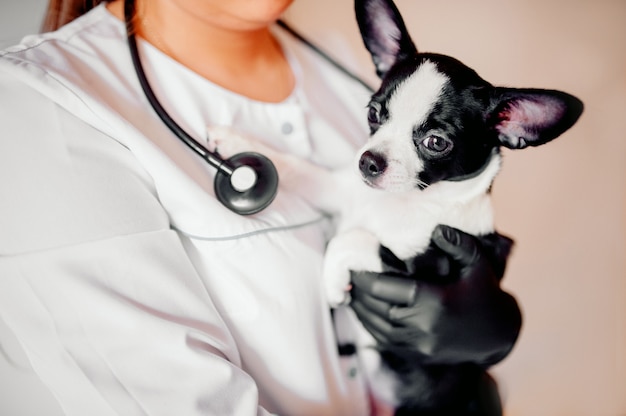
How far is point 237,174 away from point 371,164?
22 centimetres

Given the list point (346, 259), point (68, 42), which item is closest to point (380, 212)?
point (346, 259)

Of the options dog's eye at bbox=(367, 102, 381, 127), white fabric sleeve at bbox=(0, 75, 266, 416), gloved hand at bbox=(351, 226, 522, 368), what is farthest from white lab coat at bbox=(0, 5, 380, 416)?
dog's eye at bbox=(367, 102, 381, 127)

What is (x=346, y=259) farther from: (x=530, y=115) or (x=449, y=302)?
(x=530, y=115)

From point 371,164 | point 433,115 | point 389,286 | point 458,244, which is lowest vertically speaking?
point 389,286

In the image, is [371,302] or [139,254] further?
[371,302]

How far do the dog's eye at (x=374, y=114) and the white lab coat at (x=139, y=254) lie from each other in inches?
9.0

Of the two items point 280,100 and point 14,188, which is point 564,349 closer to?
point 280,100

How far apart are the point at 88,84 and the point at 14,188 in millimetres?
212

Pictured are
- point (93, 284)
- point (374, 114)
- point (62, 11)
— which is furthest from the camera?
point (62, 11)

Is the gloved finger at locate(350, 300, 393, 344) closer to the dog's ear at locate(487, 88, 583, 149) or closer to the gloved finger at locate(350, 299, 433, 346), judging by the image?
the gloved finger at locate(350, 299, 433, 346)

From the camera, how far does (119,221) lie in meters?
0.64

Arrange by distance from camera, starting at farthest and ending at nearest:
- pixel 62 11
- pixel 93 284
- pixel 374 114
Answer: pixel 62 11, pixel 374 114, pixel 93 284

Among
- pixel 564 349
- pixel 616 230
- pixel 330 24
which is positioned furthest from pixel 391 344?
pixel 330 24

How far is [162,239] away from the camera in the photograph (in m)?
0.69
